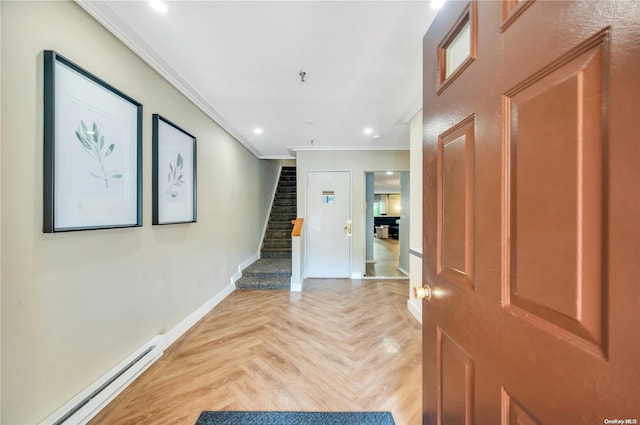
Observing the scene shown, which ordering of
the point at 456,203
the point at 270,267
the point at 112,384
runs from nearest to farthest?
the point at 456,203, the point at 112,384, the point at 270,267

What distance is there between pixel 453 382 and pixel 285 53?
7.07ft

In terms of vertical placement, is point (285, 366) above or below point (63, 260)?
below

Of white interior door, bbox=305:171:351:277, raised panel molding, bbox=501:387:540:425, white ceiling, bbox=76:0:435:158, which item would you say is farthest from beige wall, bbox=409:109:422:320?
raised panel molding, bbox=501:387:540:425

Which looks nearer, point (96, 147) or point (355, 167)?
point (96, 147)

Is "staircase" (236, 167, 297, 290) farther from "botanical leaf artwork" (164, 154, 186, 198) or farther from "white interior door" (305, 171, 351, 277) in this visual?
"botanical leaf artwork" (164, 154, 186, 198)

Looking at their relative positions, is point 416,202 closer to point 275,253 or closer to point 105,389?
point 105,389

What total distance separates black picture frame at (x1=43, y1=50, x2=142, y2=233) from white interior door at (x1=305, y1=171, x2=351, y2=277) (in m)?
3.03

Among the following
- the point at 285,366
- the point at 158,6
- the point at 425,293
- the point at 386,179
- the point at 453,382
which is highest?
the point at 158,6

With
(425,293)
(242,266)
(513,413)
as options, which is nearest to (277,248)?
(242,266)

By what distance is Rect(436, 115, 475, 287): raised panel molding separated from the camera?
27.6 inches

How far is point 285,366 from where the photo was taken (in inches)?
78.2

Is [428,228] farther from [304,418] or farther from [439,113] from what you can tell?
[304,418]

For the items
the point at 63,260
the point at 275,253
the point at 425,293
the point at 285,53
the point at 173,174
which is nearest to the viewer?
the point at 425,293

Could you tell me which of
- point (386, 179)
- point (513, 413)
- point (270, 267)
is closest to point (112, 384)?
point (513, 413)
